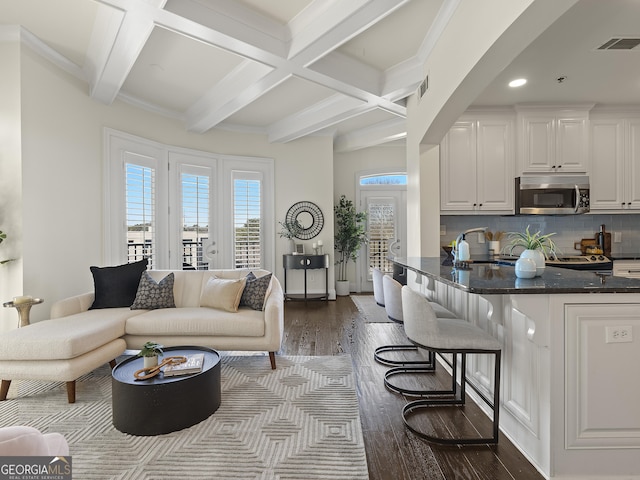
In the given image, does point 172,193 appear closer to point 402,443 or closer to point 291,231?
point 291,231

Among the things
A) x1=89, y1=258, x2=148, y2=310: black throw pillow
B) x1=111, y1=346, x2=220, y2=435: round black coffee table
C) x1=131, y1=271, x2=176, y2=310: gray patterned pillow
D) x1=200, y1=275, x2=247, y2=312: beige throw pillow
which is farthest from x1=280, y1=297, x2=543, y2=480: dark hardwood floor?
x1=89, y1=258, x2=148, y2=310: black throw pillow

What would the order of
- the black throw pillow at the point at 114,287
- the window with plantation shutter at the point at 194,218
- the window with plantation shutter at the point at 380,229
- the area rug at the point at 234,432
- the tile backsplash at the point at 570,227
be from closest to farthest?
the area rug at the point at 234,432 → the black throw pillow at the point at 114,287 → the tile backsplash at the point at 570,227 → the window with plantation shutter at the point at 194,218 → the window with plantation shutter at the point at 380,229

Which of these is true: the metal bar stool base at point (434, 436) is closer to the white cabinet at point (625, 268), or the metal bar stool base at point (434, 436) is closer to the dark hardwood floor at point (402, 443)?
the dark hardwood floor at point (402, 443)

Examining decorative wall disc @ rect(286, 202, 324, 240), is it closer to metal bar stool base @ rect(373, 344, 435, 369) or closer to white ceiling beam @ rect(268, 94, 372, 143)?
white ceiling beam @ rect(268, 94, 372, 143)

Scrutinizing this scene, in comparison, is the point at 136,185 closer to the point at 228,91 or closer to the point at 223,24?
the point at 228,91

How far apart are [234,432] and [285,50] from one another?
126 inches

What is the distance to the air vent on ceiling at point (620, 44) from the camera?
112 inches

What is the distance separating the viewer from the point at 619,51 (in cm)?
304

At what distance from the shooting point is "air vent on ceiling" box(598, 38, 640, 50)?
9.35ft

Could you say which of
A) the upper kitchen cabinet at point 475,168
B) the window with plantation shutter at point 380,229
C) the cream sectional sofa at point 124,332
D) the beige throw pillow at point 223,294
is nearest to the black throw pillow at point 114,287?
the cream sectional sofa at point 124,332

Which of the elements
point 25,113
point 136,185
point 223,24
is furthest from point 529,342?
point 136,185

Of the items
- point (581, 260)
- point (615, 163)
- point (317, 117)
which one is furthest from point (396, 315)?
point (615, 163)

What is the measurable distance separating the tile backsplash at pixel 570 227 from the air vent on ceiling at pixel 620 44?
218cm

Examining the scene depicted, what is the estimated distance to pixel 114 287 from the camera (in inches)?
144
